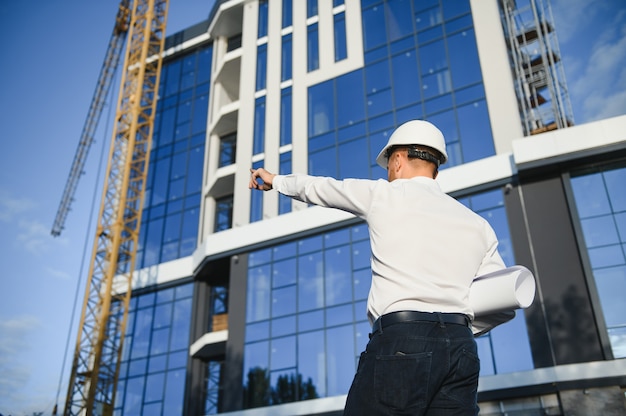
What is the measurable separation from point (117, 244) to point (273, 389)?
16.5 metres

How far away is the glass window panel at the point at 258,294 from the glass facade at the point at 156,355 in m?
4.98

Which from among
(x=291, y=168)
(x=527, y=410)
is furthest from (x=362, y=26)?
(x=527, y=410)

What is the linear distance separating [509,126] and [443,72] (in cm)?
434

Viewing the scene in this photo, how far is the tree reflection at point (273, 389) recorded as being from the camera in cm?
2552

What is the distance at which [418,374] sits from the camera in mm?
2832

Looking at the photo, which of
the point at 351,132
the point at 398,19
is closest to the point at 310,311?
the point at 351,132

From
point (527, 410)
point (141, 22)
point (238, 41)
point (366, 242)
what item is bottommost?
point (527, 410)

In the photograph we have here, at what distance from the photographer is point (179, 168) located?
37.8m

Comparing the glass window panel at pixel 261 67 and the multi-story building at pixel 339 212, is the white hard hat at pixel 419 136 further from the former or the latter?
the glass window panel at pixel 261 67

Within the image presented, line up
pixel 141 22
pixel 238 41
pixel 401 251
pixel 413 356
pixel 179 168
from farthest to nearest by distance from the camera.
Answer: pixel 141 22, pixel 238 41, pixel 179 168, pixel 401 251, pixel 413 356

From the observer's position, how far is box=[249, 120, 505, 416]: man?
2.86 m

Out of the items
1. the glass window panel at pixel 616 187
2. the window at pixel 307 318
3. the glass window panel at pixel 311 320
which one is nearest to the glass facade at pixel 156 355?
the window at pixel 307 318

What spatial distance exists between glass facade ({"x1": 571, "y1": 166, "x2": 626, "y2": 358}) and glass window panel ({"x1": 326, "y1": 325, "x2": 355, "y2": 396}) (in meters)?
9.23

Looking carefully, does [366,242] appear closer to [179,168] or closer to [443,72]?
[443,72]
